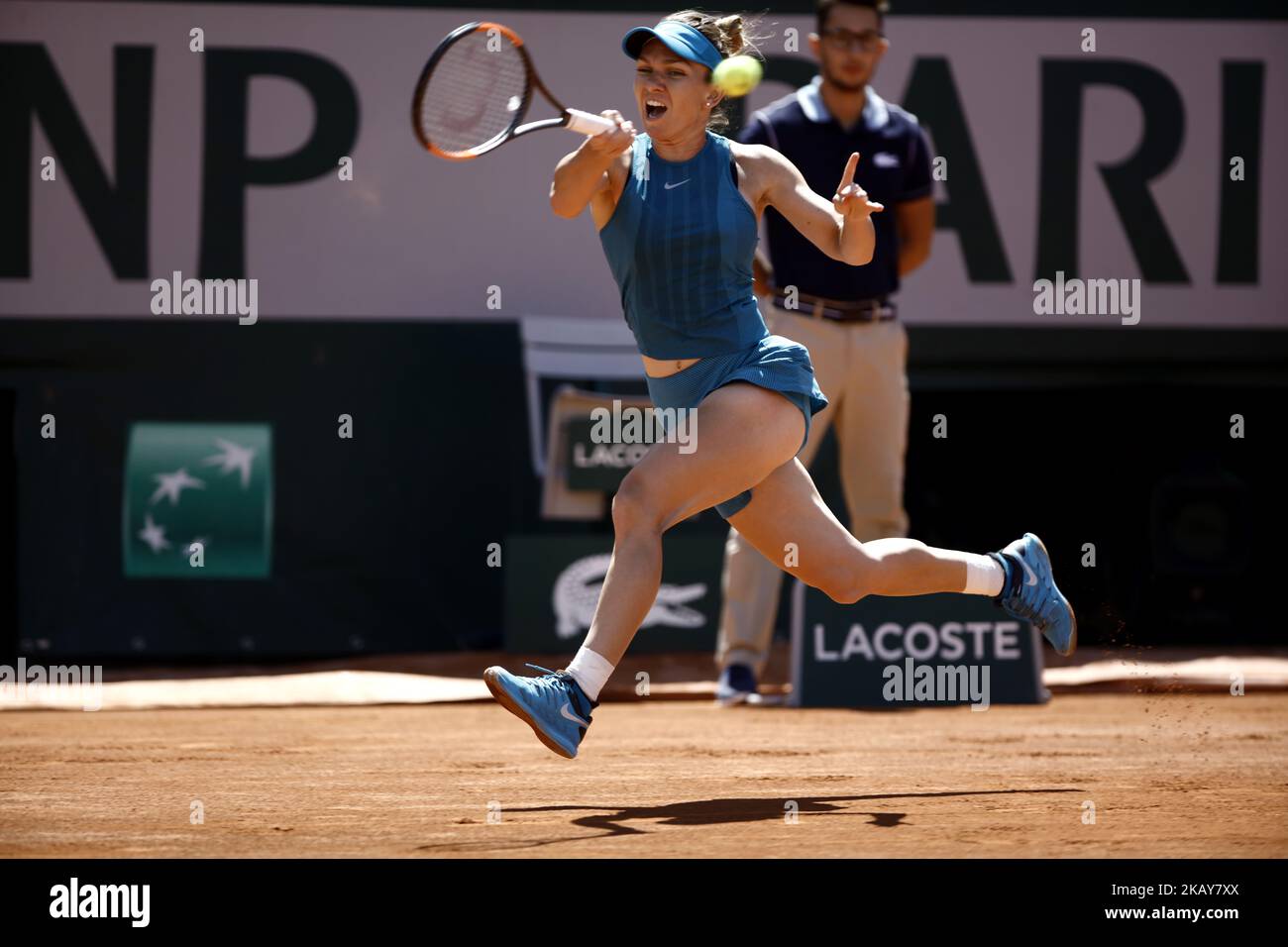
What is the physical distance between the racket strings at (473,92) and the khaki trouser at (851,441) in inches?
84.5

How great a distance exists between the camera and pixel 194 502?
25.4 feet

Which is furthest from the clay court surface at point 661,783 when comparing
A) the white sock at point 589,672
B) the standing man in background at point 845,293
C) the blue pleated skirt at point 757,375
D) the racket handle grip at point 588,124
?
the racket handle grip at point 588,124

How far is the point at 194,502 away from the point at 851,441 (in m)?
2.87

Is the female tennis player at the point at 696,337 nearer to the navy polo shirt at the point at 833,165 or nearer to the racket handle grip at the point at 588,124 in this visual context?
the racket handle grip at the point at 588,124

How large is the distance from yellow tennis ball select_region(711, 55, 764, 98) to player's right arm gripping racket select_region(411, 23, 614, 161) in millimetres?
281

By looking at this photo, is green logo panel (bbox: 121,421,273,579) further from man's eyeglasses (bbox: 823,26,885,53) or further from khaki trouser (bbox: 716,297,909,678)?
man's eyeglasses (bbox: 823,26,885,53)

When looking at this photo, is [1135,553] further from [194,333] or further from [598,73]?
[194,333]

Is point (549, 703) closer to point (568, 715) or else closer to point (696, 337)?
point (568, 715)

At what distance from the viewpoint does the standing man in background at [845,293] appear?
6371 millimetres

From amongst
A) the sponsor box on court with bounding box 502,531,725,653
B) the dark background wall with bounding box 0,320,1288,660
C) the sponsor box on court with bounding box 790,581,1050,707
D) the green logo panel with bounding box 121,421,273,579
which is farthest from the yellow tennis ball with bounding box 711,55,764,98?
the green logo panel with bounding box 121,421,273,579

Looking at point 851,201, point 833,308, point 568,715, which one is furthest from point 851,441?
point 568,715

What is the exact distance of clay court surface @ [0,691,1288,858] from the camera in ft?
11.2

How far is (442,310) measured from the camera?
8.14 metres

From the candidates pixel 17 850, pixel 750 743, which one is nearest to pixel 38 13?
pixel 750 743
